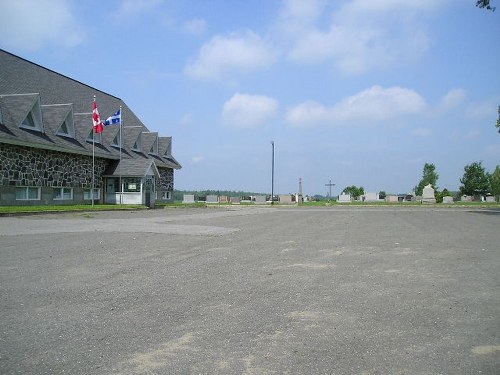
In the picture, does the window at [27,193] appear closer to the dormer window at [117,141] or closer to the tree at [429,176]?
the dormer window at [117,141]

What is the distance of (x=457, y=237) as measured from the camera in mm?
13820

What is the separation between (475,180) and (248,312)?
100803 mm

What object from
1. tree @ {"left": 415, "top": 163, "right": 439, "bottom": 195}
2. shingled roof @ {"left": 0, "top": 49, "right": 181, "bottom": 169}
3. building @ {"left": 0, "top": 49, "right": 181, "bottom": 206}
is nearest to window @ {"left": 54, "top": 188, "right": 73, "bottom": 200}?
building @ {"left": 0, "top": 49, "right": 181, "bottom": 206}

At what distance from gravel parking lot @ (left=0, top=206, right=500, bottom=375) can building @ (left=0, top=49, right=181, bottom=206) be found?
1937cm

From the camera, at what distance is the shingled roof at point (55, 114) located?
27.6m

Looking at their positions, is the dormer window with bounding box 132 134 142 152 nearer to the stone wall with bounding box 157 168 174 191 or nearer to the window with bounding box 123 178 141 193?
the stone wall with bounding box 157 168 174 191

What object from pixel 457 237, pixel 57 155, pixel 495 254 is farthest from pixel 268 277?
pixel 57 155

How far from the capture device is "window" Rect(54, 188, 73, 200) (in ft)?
101

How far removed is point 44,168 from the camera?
2920cm

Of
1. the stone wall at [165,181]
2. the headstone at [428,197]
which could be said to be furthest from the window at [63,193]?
the headstone at [428,197]

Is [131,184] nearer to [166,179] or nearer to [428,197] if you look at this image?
[166,179]

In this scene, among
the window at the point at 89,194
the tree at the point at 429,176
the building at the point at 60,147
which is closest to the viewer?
the building at the point at 60,147

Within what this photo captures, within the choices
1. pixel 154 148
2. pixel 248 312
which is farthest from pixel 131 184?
pixel 248 312

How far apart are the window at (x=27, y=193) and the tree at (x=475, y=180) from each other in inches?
3549
